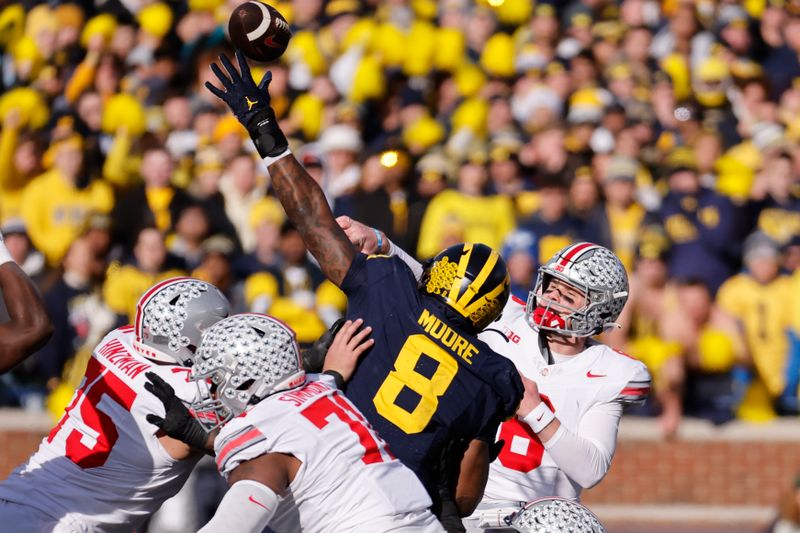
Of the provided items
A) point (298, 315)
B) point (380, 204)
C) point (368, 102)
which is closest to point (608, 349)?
point (298, 315)

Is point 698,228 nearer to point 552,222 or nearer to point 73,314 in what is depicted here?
point 552,222

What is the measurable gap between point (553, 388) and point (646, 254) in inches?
191

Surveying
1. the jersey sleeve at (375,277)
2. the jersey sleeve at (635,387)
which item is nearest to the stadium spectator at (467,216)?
the jersey sleeve at (635,387)

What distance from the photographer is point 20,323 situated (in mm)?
5441

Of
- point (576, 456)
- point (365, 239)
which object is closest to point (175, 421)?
point (365, 239)

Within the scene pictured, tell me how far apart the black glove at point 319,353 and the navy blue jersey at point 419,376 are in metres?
0.23

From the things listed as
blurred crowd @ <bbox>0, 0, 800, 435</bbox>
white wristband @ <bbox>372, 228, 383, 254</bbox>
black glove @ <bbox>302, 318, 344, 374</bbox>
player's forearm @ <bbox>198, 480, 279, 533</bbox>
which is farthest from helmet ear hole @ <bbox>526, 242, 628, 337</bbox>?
blurred crowd @ <bbox>0, 0, 800, 435</bbox>

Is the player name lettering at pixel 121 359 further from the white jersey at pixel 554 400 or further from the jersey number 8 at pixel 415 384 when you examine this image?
the white jersey at pixel 554 400

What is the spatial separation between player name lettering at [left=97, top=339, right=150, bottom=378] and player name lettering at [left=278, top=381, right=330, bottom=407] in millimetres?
1244

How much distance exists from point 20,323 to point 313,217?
4.53 feet

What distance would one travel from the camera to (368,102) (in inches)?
562

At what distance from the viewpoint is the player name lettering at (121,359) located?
650cm

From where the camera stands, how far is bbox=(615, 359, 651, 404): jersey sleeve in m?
6.95

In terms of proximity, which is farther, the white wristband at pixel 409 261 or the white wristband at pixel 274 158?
the white wristband at pixel 409 261
